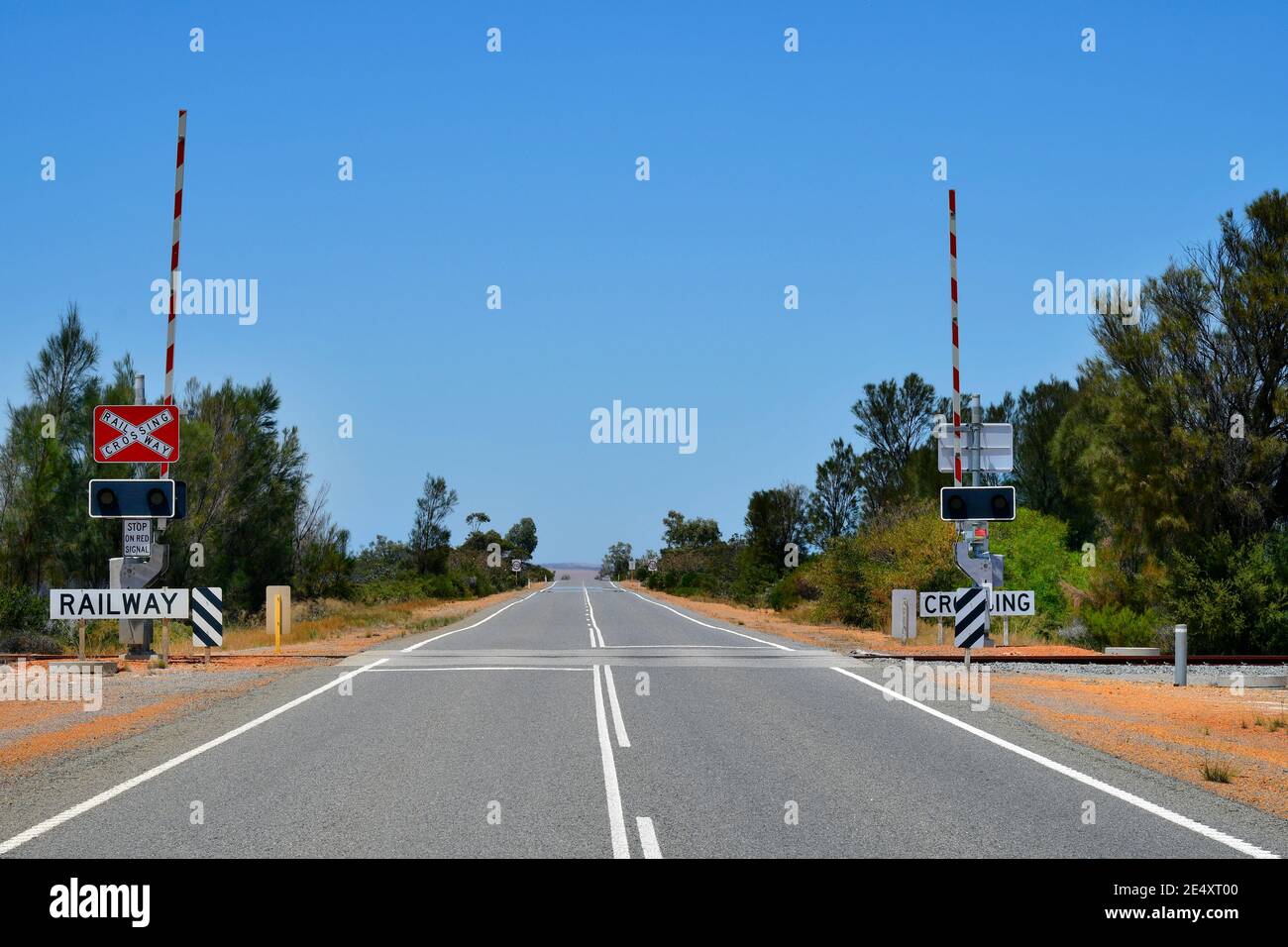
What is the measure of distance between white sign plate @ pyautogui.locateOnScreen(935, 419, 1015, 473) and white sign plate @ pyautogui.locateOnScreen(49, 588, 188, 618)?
12.8 meters

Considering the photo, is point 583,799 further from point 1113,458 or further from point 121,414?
point 1113,458

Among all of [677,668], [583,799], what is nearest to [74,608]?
[677,668]

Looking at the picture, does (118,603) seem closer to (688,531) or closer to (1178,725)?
(1178,725)

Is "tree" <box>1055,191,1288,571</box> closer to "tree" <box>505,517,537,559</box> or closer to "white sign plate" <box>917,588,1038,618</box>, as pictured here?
"white sign plate" <box>917,588,1038,618</box>

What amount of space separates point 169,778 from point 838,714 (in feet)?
25.2

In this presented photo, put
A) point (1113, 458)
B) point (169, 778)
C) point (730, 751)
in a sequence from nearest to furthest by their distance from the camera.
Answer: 1. point (169, 778)
2. point (730, 751)
3. point (1113, 458)

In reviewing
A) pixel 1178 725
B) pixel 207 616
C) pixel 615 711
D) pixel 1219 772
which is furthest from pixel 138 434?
pixel 1219 772

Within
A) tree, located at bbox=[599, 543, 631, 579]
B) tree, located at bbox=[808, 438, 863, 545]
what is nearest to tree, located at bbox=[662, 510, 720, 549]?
tree, located at bbox=[599, 543, 631, 579]

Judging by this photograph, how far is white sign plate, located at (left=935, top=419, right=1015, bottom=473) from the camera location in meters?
21.0

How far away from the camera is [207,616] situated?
21.2 m

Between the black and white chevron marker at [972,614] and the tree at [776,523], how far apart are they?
48.7m

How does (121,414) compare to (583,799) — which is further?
(121,414)
